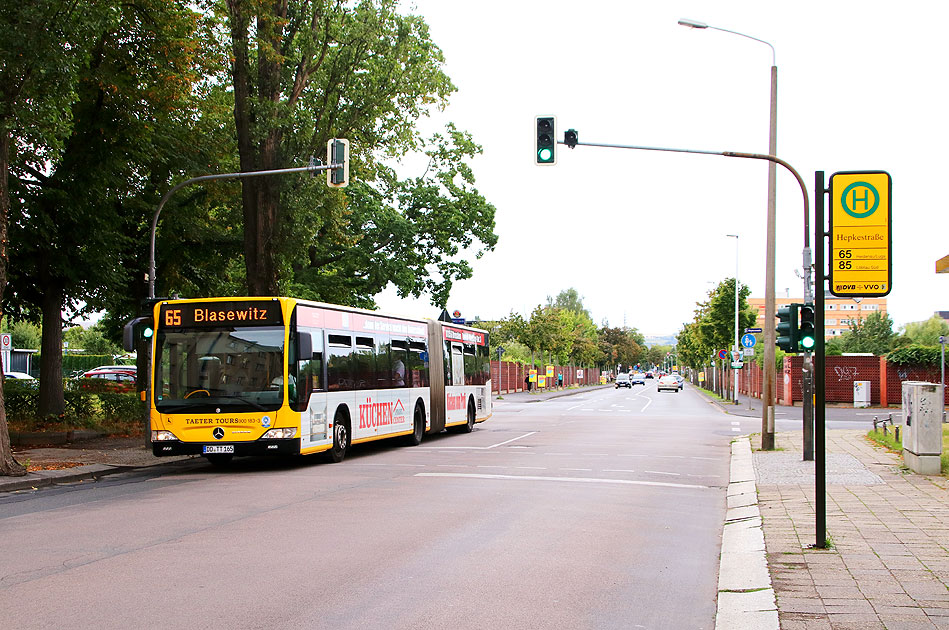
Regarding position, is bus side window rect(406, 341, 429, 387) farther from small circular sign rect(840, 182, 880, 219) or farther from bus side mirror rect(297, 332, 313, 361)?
small circular sign rect(840, 182, 880, 219)

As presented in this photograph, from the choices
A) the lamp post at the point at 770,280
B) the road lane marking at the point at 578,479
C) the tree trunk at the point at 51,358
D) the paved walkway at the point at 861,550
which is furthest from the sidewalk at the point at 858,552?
Result: the tree trunk at the point at 51,358

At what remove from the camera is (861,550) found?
27.4 ft

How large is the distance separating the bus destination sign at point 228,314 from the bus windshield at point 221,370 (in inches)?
4.2

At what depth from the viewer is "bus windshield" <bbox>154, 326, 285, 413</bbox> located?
16.2 metres

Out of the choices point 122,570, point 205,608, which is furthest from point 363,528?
point 205,608

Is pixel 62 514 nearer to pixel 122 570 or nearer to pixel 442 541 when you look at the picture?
pixel 122 570

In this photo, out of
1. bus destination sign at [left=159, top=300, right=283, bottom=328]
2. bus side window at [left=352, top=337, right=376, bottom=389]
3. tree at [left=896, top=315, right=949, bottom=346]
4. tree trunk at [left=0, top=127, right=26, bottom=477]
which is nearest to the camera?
tree trunk at [left=0, top=127, right=26, bottom=477]

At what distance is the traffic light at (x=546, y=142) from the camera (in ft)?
53.9

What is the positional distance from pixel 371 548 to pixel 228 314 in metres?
8.76

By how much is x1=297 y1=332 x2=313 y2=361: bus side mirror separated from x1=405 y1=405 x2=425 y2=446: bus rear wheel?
6.78 meters

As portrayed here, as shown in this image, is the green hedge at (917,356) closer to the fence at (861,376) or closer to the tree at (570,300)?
the fence at (861,376)

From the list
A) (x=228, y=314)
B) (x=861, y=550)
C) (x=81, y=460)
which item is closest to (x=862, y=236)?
(x=861, y=550)

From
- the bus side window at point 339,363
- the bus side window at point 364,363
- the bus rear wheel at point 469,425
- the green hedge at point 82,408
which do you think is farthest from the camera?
the bus rear wheel at point 469,425

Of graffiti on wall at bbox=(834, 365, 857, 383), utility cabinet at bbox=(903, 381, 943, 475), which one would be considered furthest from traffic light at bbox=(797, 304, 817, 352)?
graffiti on wall at bbox=(834, 365, 857, 383)
